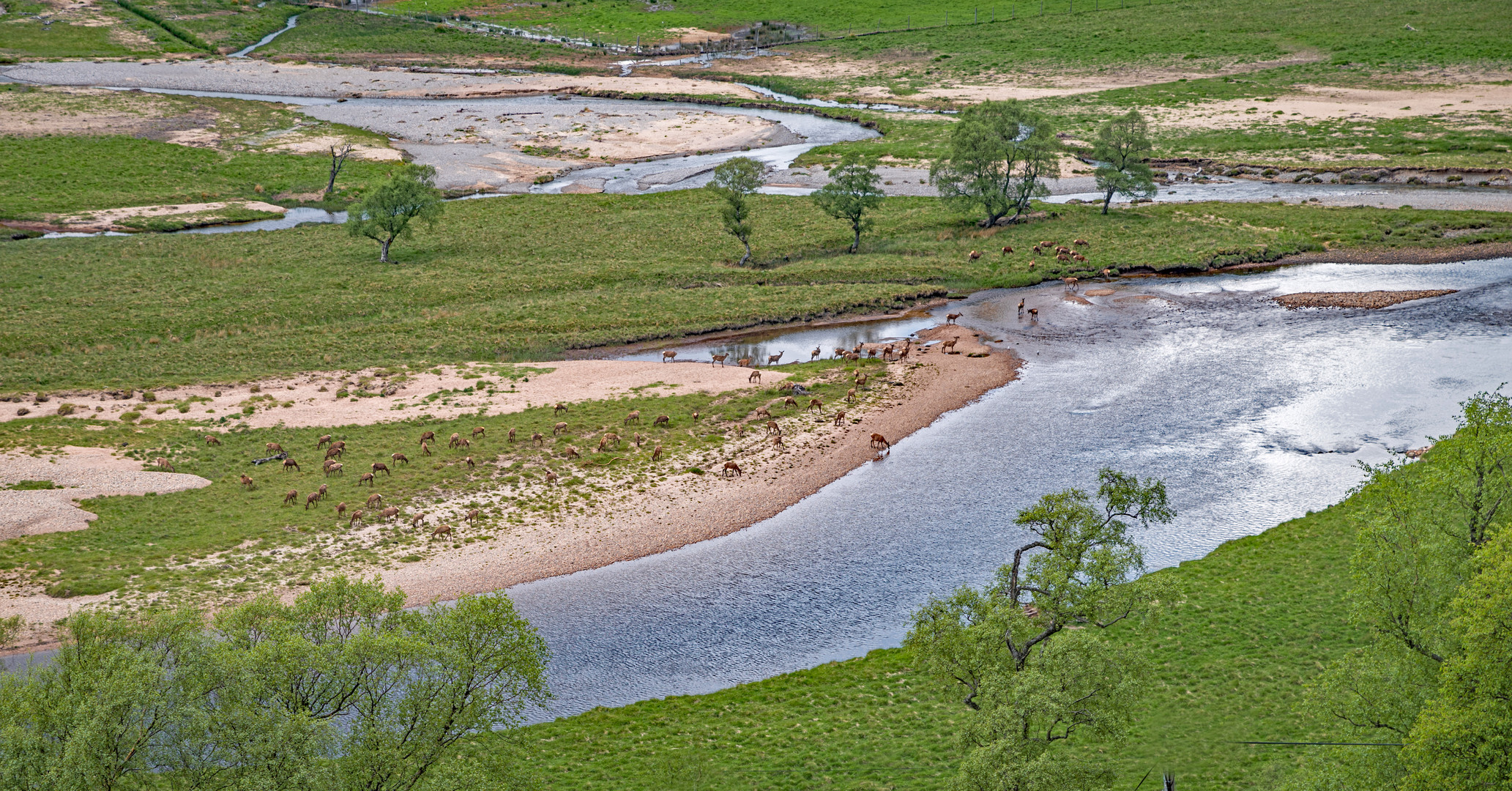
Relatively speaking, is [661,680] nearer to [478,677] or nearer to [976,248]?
[478,677]

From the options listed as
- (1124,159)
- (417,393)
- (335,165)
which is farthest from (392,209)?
(1124,159)

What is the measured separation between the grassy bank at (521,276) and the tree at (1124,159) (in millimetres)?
2475

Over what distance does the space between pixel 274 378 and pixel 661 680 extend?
117ft

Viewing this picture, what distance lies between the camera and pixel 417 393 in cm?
5672

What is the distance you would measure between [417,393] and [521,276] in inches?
847

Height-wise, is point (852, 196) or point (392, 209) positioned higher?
point (852, 196)

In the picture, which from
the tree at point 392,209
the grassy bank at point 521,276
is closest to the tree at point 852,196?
the grassy bank at point 521,276

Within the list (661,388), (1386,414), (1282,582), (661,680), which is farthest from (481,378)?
(1386,414)

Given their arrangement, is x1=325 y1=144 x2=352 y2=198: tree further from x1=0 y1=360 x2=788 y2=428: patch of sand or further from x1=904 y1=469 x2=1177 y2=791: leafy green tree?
x1=904 y1=469 x2=1177 y2=791: leafy green tree

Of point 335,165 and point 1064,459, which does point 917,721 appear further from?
point 335,165

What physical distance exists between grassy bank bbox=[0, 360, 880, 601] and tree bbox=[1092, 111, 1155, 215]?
36.9 m

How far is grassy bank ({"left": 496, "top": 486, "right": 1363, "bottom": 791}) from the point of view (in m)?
27.7

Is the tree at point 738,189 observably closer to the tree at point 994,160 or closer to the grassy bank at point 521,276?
the grassy bank at point 521,276

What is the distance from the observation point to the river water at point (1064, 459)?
36.4 m
